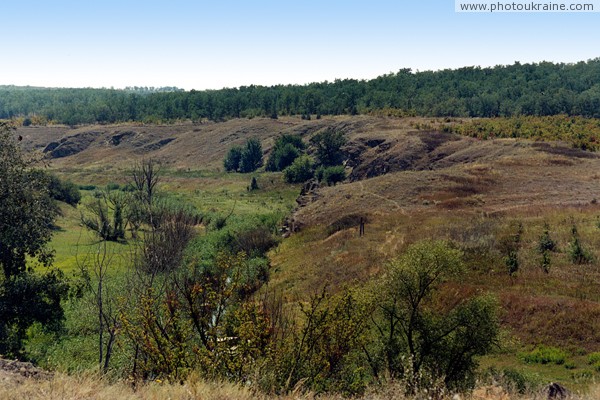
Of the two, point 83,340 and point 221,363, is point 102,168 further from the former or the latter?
point 221,363

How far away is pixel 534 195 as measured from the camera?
50.0 meters

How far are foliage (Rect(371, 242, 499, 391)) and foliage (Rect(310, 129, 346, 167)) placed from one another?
283 feet

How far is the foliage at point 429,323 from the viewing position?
55.6 feet

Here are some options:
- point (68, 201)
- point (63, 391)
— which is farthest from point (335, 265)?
point (68, 201)

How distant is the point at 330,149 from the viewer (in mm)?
105562

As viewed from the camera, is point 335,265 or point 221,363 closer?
point 221,363

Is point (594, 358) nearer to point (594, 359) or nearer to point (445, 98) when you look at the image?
point (594, 359)

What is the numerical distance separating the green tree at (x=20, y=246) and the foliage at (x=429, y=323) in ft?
52.0

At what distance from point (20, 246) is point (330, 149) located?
85536mm

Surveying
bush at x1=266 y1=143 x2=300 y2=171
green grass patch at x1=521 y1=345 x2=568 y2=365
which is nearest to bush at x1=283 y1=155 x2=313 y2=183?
bush at x1=266 y1=143 x2=300 y2=171

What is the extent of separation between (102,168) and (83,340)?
113 meters

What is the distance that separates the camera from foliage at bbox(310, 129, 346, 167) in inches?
4112

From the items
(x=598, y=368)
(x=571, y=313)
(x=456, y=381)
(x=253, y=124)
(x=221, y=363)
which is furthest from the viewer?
(x=253, y=124)

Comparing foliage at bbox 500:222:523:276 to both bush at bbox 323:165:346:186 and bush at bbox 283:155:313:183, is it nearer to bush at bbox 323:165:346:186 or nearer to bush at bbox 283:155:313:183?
bush at bbox 323:165:346:186
